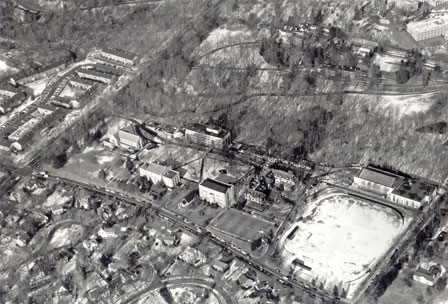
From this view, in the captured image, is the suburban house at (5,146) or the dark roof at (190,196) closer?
the dark roof at (190,196)

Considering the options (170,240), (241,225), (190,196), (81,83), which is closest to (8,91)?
(81,83)

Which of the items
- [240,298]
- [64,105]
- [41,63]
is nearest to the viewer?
[240,298]

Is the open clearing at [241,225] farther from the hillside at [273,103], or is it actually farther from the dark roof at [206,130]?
the dark roof at [206,130]

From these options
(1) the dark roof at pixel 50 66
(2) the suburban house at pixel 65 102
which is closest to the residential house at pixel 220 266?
(2) the suburban house at pixel 65 102

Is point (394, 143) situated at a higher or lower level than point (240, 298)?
higher

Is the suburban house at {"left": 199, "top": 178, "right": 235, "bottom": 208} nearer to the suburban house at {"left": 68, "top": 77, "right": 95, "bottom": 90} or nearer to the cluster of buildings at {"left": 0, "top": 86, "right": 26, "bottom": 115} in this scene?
the suburban house at {"left": 68, "top": 77, "right": 95, "bottom": 90}

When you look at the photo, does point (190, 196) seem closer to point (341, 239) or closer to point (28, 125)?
point (341, 239)

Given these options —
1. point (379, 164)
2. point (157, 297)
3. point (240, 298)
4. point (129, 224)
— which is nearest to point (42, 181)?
point (129, 224)

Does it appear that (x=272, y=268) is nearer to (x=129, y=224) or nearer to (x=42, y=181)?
(x=129, y=224)
